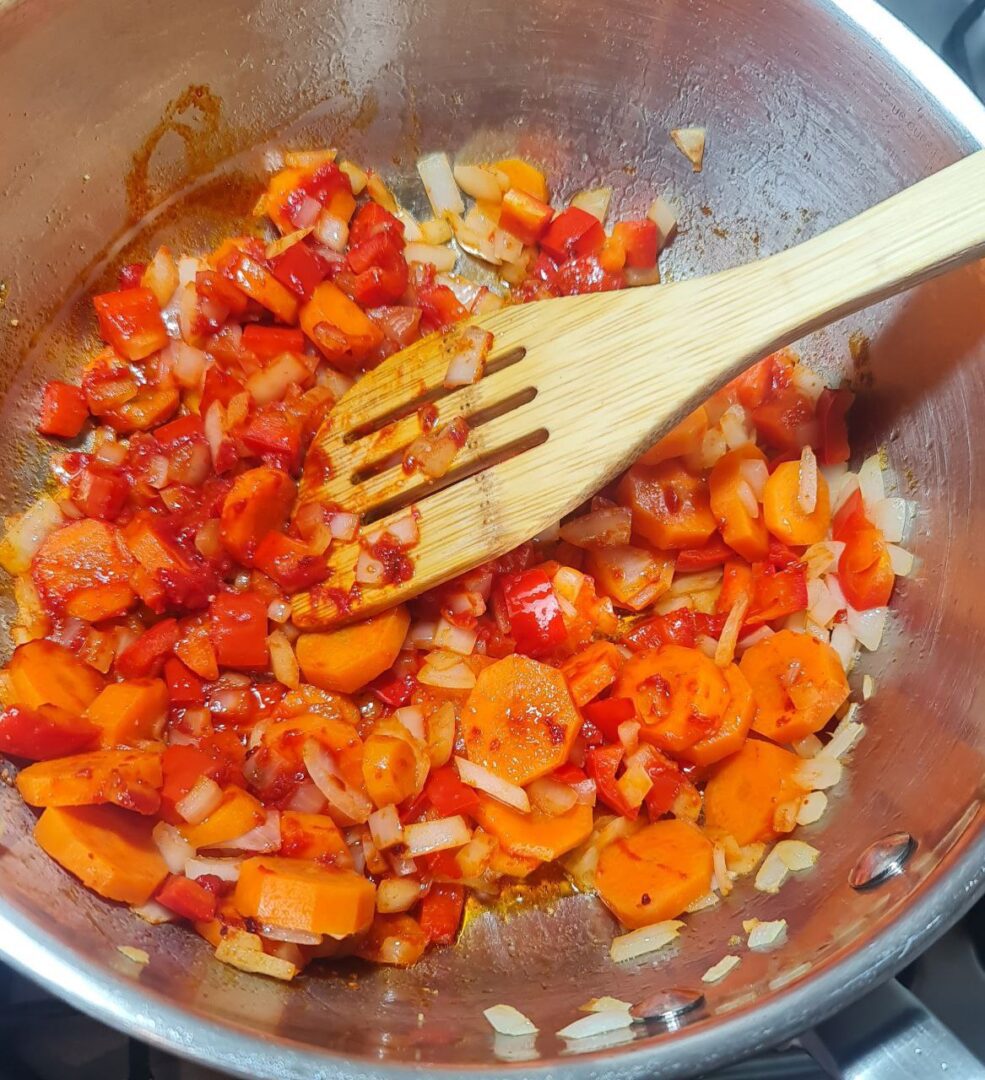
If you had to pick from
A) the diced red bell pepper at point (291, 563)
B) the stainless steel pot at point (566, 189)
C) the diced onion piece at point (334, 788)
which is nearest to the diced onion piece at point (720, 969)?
the stainless steel pot at point (566, 189)

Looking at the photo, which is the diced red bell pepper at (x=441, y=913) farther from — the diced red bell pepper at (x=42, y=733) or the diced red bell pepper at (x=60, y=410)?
the diced red bell pepper at (x=60, y=410)

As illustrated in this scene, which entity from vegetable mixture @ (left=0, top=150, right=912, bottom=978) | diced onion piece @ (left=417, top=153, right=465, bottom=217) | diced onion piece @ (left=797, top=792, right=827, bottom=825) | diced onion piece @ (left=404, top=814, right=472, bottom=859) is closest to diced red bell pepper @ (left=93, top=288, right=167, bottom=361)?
vegetable mixture @ (left=0, top=150, right=912, bottom=978)

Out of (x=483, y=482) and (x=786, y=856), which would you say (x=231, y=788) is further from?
(x=786, y=856)

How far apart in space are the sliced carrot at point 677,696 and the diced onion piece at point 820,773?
0.74 ft

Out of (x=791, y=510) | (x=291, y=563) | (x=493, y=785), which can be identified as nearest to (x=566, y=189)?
(x=791, y=510)

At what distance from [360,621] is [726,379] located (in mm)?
1039

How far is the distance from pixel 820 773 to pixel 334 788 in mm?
1129

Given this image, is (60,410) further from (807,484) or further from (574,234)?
(807,484)

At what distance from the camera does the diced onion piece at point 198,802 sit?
1.99m

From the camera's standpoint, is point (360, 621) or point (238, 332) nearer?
point (360, 621)

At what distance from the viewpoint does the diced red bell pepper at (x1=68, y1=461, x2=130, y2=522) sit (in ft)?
7.59

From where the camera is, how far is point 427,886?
7.22 ft

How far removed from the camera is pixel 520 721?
2.20 m

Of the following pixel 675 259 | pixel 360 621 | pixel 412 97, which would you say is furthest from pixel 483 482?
pixel 412 97
